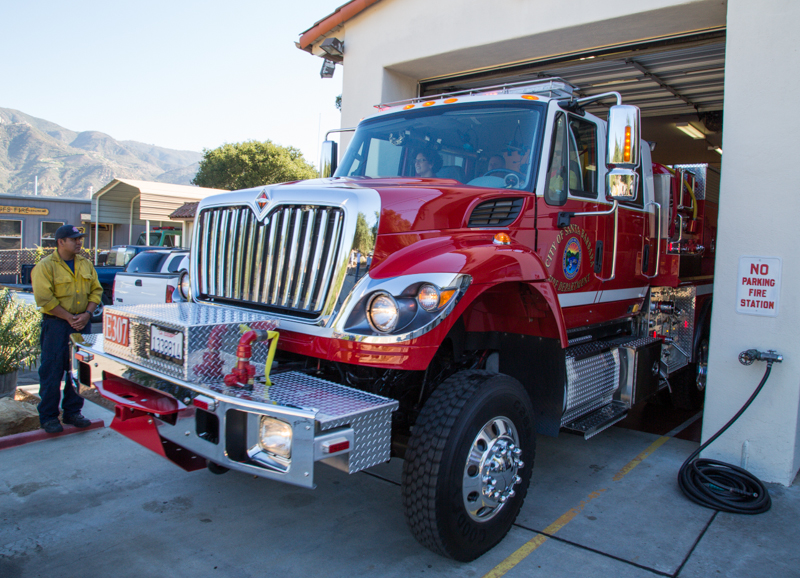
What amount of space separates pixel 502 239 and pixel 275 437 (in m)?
1.73

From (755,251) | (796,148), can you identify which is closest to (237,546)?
(755,251)

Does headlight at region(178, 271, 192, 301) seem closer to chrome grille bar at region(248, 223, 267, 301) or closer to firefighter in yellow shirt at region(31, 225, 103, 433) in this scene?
chrome grille bar at region(248, 223, 267, 301)

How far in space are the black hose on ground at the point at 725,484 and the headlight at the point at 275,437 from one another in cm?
301

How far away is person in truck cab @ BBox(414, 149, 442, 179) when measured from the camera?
420cm

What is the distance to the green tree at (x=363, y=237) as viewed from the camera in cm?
294

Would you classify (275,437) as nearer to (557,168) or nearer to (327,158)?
(557,168)

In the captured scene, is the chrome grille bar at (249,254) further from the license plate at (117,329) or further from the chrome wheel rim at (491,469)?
the chrome wheel rim at (491,469)

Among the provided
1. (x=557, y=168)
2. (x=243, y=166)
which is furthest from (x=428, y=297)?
(x=243, y=166)

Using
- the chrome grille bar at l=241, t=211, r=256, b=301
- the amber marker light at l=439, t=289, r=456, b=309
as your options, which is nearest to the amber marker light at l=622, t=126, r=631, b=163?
the amber marker light at l=439, t=289, r=456, b=309

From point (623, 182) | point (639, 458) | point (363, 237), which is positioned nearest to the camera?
point (363, 237)

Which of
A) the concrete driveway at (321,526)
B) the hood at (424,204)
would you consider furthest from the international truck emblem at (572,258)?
the concrete driveway at (321,526)

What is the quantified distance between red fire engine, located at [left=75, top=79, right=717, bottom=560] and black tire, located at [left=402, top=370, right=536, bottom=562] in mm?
11

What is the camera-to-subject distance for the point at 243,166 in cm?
4347

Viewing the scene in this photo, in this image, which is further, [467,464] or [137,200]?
[137,200]
